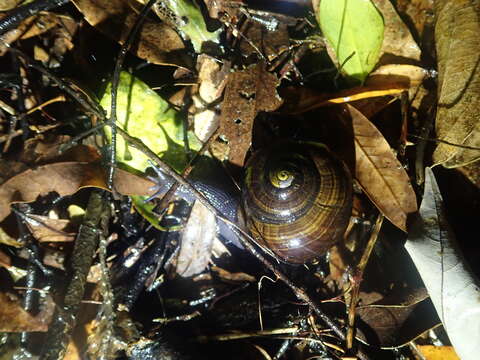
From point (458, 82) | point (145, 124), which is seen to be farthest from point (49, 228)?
point (458, 82)

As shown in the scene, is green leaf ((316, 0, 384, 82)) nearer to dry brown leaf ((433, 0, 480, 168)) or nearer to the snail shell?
dry brown leaf ((433, 0, 480, 168))

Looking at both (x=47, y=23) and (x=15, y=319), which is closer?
(x=15, y=319)

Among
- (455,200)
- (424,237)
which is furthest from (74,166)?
(455,200)

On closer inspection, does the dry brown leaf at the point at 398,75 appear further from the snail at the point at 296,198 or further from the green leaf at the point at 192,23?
the green leaf at the point at 192,23

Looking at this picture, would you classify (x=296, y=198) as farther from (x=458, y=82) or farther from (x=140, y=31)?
(x=140, y=31)

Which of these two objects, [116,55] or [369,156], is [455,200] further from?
[116,55]

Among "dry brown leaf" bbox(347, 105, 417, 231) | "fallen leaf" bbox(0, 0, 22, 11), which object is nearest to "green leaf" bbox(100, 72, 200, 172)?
"fallen leaf" bbox(0, 0, 22, 11)

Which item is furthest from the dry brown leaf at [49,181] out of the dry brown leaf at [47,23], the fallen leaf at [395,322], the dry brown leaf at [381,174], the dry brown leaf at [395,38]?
the dry brown leaf at [395,38]
